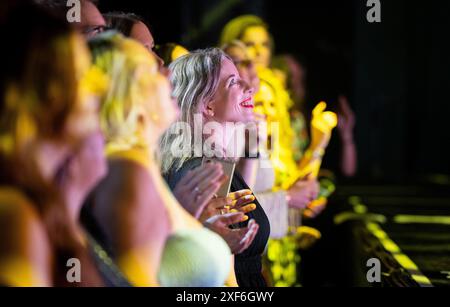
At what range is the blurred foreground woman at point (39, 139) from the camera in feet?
7.92

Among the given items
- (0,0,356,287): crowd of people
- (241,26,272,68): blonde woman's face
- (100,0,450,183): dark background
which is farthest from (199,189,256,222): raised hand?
(100,0,450,183): dark background

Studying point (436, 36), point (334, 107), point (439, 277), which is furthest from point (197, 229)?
point (436, 36)

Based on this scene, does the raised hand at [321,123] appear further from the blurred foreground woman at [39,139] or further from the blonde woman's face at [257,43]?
the blurred foreground woman at [39,139]

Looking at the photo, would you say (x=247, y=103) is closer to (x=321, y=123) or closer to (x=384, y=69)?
(x=321, y=123)

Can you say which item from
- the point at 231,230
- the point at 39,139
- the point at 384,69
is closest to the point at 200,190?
the point at 231,230

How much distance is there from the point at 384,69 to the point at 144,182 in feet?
44.5

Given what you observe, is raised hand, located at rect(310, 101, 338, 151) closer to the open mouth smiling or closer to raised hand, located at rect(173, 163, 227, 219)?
the open mouth smiling

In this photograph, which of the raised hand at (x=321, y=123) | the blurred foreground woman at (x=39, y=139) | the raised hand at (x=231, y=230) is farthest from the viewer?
the raised hand at (x=321, y=123)

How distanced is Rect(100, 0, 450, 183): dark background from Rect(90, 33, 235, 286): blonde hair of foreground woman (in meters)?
11.3

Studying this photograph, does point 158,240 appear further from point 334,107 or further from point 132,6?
point 334,107

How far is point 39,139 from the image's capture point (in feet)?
8.11

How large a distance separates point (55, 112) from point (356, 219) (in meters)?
6.19

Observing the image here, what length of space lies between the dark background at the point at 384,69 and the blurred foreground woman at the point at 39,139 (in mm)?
11620

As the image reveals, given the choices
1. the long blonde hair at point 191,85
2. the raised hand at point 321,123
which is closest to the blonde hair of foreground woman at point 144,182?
the long blonde hair at point 191,85
